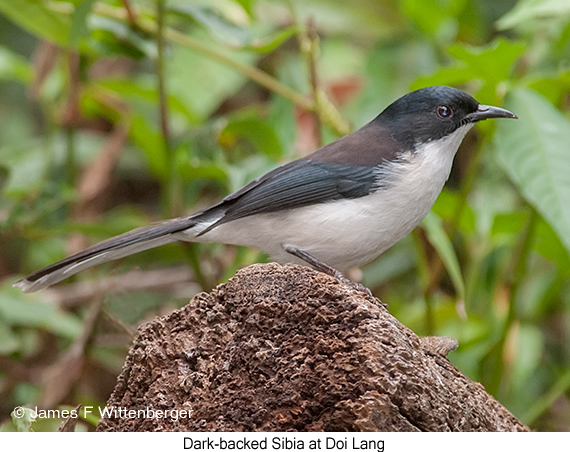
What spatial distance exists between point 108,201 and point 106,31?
13.7 feet

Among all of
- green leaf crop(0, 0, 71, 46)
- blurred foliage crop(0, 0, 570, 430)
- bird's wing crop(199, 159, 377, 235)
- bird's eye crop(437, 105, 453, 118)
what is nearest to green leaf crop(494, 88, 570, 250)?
blurred foliage crop(0, 0, 570, 430)

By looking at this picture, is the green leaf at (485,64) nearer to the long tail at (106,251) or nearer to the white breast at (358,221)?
the white breast at (358,221)

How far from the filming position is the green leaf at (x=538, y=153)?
386 centimetres

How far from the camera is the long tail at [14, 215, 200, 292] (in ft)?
12.1

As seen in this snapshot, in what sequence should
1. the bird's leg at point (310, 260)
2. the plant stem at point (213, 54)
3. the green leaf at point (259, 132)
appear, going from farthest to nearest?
the green leaf at point (259, 132), the plant stem at point (213, 54), the bird's leg at point (310, 260)

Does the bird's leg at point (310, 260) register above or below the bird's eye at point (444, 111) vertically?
below

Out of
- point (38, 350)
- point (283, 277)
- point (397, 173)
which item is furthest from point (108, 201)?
point (283, 277)

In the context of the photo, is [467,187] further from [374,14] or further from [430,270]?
[374,14]

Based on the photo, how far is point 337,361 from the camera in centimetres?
246

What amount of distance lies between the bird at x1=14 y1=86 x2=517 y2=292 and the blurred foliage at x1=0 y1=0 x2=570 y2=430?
464 mm

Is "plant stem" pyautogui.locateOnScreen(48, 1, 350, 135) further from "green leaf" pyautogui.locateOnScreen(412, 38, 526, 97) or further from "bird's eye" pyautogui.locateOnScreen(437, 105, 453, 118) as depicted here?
"bird's eye" pyautogui.locateOnScreen(437, 105, 453, 118)

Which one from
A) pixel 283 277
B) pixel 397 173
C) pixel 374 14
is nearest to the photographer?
pixel 283 277

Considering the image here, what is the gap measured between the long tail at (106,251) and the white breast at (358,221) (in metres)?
0.33

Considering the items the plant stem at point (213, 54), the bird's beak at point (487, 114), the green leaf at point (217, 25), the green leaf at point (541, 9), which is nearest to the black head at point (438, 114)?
the bird's beak at point (487, 114)
